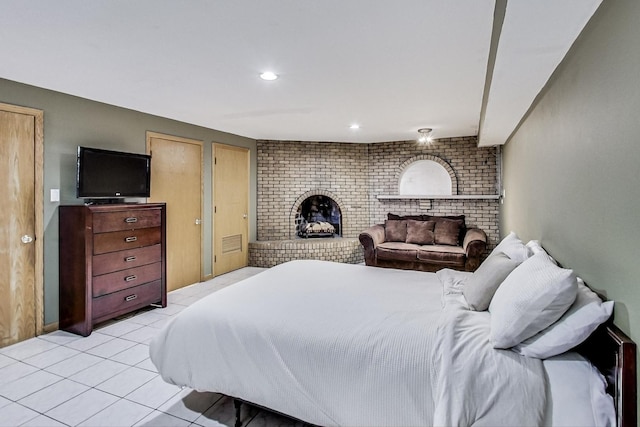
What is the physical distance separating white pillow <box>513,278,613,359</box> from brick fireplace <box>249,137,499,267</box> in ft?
14.1

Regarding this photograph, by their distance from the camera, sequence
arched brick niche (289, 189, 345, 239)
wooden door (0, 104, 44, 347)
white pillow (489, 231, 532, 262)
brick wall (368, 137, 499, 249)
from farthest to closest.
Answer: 1. arched brick niche (289, 189, 345, 239)
2. brick wall (368, 137, 499, 249)
3. wooden door (0, 104, 44, 347)
4. white pillow (489, 231, 532, 262)

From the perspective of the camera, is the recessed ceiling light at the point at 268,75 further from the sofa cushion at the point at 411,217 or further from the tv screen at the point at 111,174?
the sofa cushion at the point at 411,217

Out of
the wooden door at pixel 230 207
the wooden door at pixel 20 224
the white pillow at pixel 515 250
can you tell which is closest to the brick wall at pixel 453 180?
the wooden door at pixel 230 207

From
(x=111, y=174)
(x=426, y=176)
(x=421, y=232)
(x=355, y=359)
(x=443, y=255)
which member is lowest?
(x=355, y=359)

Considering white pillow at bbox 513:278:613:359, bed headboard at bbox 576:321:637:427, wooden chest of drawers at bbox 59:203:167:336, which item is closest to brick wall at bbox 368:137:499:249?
wooden chest of drawers at bbox 59:203:167:336

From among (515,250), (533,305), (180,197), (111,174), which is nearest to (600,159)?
(533,305)

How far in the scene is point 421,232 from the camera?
5293 mm

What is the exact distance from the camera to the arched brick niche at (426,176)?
19.0ft

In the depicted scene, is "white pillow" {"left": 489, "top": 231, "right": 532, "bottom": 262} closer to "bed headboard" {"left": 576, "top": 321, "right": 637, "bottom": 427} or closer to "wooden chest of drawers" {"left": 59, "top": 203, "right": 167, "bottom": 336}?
"bed headboard" {"left": 576, "top": 321, "right": 637, "bottom": 427}

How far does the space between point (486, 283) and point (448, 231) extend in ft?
11.1

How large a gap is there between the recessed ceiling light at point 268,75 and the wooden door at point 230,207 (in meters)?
2.45

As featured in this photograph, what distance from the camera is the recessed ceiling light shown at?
275 cm

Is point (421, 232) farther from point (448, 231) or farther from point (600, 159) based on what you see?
point (600, 159)

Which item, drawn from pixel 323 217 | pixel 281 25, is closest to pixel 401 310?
pixel 281 25
